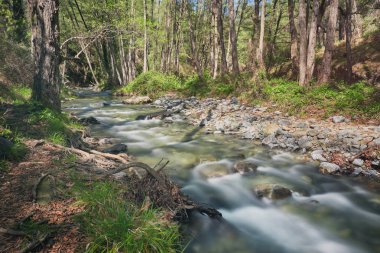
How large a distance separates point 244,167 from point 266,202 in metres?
1.68

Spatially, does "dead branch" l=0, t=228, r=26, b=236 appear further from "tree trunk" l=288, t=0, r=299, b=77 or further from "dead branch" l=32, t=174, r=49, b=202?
"tree trunk" l=288, t=0, r=299, b=77

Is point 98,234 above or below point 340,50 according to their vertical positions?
below

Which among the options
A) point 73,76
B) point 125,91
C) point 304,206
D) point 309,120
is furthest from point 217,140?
point 73,76

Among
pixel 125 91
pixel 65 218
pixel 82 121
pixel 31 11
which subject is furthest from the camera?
pixel 125 91

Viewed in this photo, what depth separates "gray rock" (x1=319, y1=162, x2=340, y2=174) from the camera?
297 inches

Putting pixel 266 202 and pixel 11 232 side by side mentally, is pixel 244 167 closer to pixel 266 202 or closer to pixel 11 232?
pixel 266 202

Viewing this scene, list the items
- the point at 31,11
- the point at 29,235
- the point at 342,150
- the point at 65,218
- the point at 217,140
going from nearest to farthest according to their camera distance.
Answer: the point at 29,235
the point at 65,218
the point at 342,150
the point at 31,11
the point at 217,140

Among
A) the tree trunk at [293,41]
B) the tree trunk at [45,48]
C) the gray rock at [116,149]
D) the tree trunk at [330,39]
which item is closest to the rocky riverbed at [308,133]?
the tree trunk at [330,39]

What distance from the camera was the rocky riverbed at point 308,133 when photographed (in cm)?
774

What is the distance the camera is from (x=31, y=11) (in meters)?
9.00

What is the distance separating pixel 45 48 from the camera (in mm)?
9023

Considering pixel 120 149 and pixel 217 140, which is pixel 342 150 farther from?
pixel 120 149

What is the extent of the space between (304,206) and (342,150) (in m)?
3.10

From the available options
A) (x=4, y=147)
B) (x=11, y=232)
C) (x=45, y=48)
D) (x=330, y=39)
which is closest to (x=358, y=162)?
(x=11, y=232)
